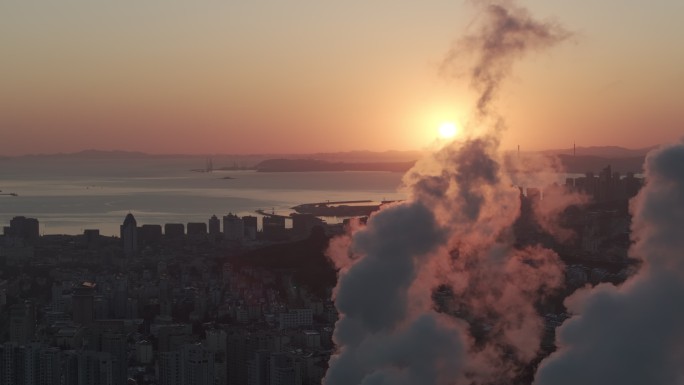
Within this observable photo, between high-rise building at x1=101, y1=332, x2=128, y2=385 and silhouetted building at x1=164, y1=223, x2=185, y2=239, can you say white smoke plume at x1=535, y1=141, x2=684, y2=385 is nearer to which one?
high-rise building at x1=101, y1=332, x2=128, y2=385

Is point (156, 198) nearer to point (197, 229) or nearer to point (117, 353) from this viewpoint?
point (197, 229)

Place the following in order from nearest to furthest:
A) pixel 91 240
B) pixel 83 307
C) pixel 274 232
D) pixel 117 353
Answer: pixel 117 353 < pixel 83 307 < pixel 91 240 < pixel 274 232

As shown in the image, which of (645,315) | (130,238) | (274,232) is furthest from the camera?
(274,232)

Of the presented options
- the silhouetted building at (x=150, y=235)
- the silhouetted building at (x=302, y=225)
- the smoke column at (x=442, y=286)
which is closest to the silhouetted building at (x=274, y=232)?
the silhouetted building at (x=302, y=225)

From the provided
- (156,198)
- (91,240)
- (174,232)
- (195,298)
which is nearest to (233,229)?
(174,232)

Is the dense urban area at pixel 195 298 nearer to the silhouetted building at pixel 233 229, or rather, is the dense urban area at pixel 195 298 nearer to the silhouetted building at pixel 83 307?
the silhouetted building at pixel 83 307

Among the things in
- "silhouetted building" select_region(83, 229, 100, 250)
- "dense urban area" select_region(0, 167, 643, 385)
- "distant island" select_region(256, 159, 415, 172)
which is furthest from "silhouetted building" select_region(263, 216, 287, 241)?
"distant island" select_region(256, 159, 415, 172)
